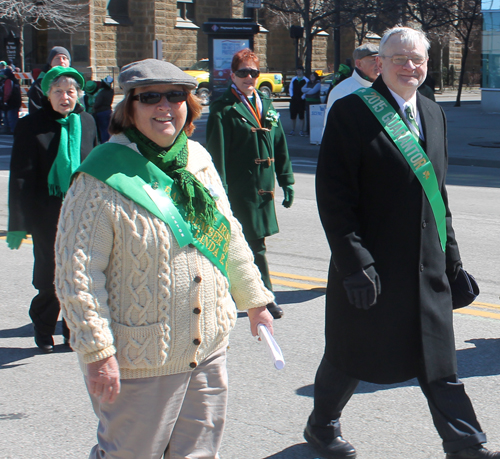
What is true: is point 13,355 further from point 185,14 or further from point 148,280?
point 185,14

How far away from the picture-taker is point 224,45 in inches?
726

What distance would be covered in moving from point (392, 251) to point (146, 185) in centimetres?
112

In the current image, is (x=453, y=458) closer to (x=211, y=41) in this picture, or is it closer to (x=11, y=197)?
(x=11, y=197)

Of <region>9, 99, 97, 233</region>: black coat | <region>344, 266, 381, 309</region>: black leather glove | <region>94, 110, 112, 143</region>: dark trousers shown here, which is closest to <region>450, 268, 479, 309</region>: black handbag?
<region>344, 266, 381, 309</region>: black leather glove

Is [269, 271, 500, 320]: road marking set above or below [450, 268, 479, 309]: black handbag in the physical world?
below

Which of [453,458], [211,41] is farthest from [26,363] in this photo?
[211,41]

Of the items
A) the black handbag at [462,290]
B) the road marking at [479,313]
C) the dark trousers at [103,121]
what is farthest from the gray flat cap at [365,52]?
the dark trousers at [103,121]

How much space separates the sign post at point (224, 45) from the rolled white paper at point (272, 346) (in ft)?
52.2

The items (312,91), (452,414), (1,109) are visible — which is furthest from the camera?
(1,109)

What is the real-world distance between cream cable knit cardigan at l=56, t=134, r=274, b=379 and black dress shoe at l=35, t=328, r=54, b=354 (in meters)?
2.58

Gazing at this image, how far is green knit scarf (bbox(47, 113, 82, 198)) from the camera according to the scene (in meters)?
4.69

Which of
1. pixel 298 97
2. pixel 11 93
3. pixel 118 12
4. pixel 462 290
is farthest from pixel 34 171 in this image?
pixel 118 12

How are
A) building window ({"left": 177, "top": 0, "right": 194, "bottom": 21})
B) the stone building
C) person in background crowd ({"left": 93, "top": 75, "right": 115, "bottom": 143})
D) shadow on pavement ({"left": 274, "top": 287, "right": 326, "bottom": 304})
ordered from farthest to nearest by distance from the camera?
building window ({"left": 177, "top": 0, "right": 194, "bottom": 21})
the stone building
person in background crowd ({"left": 93, "top": 75, "right": 115, "bottom": 143})
shadow on pavement ({"left": 274, "top": 287, "right": 326, "bottom": 304})

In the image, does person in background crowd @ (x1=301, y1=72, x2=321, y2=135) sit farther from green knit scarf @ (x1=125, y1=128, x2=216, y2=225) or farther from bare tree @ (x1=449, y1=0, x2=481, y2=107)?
green knit scarf @ (x1=125, y1=128, x2=216, y2=225)
